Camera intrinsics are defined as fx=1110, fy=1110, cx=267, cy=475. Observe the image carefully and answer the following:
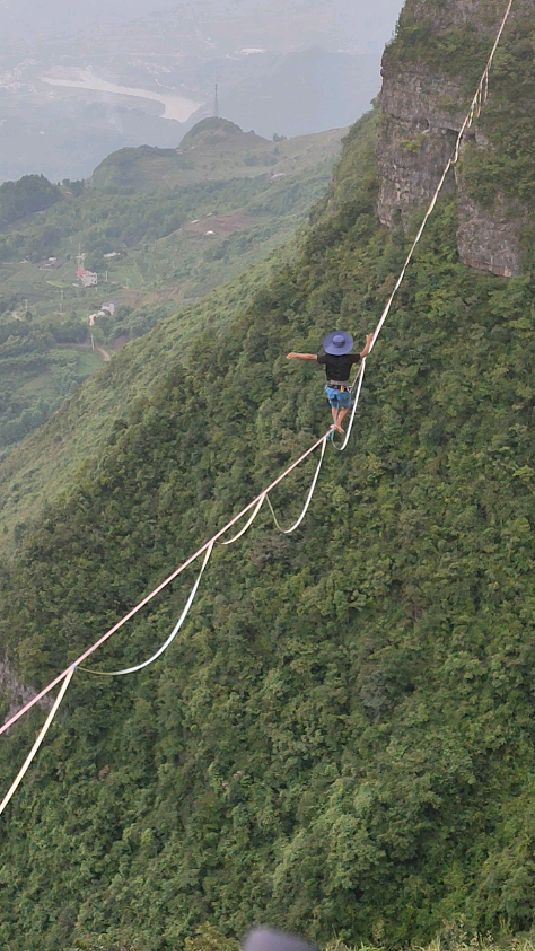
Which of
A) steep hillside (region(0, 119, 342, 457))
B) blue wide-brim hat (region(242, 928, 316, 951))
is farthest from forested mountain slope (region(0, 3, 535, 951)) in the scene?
steep hillside (region(0, 119, 342, 457))

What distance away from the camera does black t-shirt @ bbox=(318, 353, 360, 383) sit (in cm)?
1402

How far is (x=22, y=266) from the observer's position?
7738 centimetres

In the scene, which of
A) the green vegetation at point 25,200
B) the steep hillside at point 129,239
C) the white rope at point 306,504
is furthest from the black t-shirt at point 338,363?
the green vegetation at point 25,200

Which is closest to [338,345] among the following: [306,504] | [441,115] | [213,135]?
[306,504]

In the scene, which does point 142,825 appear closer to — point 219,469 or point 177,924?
point 177,924

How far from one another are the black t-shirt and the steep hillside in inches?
1342

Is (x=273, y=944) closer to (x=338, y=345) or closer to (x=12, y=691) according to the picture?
(x=338, y=345)

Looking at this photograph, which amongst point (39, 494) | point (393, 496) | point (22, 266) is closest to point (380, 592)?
point (393, 496)

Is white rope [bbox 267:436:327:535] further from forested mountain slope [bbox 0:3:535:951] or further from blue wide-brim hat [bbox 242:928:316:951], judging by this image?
blue wide-brim hat [bbox 242:928:316:951]

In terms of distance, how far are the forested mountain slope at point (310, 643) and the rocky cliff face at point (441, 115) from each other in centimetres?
45

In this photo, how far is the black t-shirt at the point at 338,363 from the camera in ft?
46.0

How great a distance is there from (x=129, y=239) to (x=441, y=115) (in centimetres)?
6095

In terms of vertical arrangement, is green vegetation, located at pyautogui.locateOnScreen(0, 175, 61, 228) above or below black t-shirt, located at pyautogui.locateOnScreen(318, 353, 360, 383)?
Result: above

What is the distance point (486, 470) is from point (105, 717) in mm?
8191
